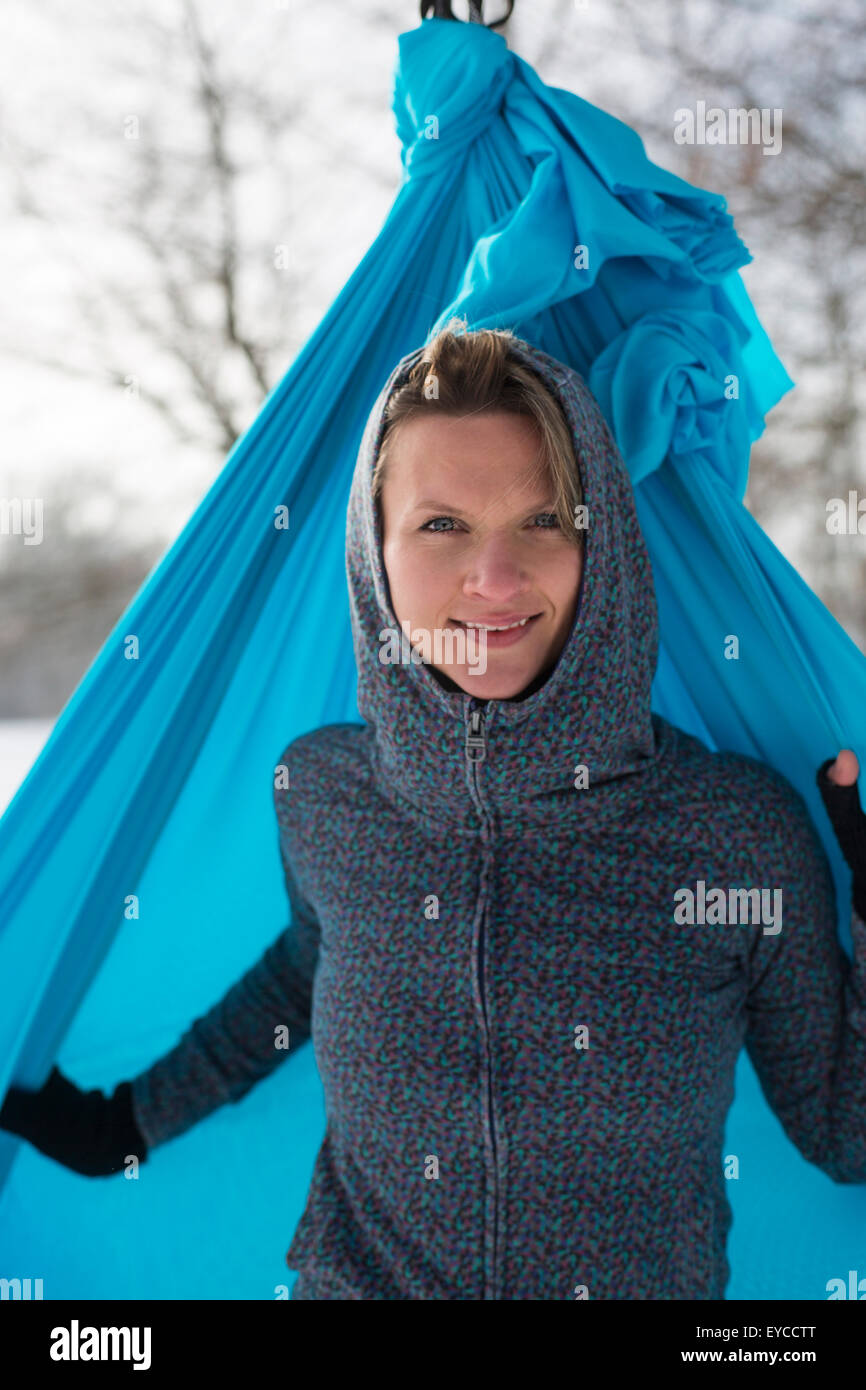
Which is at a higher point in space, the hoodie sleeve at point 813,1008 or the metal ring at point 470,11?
the metal ring at point 470,11

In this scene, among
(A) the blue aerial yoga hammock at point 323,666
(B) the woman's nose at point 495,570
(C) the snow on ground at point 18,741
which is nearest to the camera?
(B) the woman's nose at point 495,570

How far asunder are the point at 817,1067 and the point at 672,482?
56 centimetres

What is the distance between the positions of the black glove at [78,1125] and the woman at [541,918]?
0.77ft

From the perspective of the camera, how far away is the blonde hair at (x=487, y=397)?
3.06 ft

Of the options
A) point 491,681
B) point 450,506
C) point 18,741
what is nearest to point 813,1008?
point 491,681

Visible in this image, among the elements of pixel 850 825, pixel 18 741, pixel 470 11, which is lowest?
pixel 850 825

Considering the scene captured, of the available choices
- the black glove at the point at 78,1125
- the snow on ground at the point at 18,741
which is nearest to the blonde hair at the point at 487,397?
the black glove at the point at 78,1125

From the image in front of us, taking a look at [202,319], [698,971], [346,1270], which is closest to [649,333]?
[698,971]

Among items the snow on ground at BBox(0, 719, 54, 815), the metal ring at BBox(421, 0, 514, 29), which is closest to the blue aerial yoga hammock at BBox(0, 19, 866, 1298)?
the metal ring at BBox(421, 0, 514, 29)

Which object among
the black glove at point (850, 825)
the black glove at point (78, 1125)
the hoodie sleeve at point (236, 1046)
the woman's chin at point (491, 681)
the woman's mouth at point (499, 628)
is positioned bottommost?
the black glove at point (78, 1125)

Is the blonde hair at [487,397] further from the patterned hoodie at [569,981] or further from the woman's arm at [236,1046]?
the woman's arm at [236,1046]

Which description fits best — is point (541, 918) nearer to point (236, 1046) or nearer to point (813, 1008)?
point (813, 1008)

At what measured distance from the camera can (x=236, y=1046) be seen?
1158 mm

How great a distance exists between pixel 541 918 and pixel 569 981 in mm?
57
